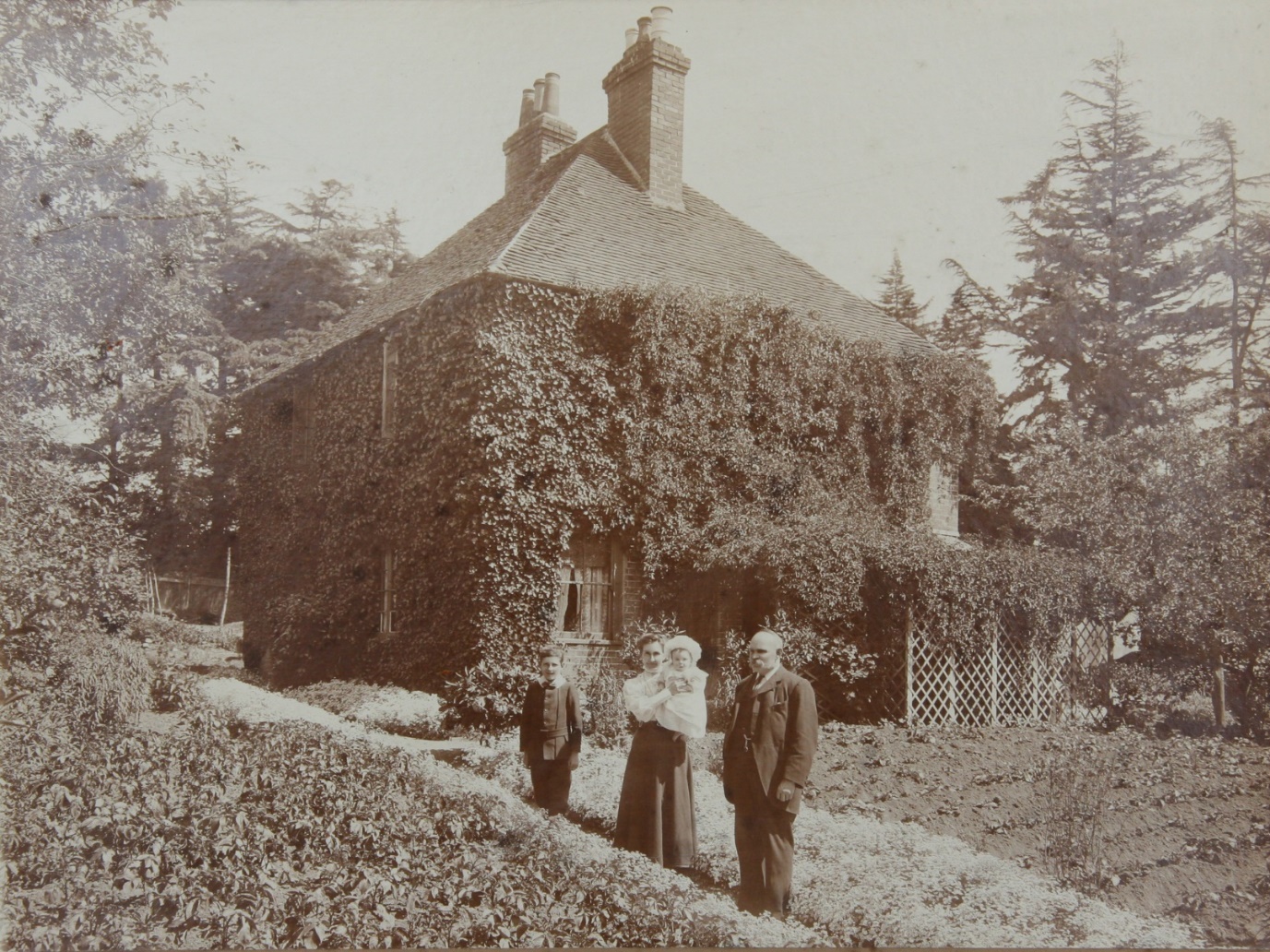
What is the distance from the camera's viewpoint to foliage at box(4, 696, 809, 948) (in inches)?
187

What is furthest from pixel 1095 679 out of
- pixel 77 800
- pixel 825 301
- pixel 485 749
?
pixel 77 800

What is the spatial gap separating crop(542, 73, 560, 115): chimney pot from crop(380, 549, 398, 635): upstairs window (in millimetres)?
9860

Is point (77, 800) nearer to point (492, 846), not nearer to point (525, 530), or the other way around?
point (492, 846)

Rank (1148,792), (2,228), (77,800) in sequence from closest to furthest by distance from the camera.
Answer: (77,800) → (2,228) → (1148,792)

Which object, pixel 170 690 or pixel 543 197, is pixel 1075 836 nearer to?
pixel 170 690

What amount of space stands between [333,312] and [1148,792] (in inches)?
510

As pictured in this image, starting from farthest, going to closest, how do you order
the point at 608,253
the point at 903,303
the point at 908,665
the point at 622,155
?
1. the point at 903,303
2. the point at 622,155
3. the point at 608,253
4. the point at 908,665

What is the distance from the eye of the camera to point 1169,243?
9883 millimetres

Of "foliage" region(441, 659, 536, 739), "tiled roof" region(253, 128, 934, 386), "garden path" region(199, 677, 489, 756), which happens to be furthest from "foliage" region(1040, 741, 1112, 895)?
"tiled roof" region(253, 128, 934, 386)

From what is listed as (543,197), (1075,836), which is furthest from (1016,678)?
(543,197)

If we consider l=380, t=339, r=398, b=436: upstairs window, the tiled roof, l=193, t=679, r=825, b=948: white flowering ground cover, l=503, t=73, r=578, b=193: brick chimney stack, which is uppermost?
l=503, t=73, r=578, b=193: brick chimney stack

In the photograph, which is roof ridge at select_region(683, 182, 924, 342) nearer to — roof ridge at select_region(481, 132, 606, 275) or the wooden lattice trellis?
roof ridge at select_region(481, 132, 606, 275)

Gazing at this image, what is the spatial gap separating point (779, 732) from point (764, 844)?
0.72 meters

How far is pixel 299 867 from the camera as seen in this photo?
5.40 metres
